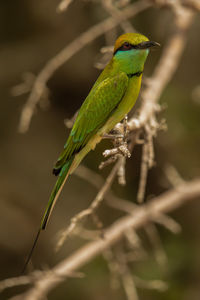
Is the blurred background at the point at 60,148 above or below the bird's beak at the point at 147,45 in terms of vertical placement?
above

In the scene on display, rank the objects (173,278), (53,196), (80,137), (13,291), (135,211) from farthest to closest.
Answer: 1. (13,291)
2. (173,278)
3. (135,211)
4. (80,137)
5. (53,196)

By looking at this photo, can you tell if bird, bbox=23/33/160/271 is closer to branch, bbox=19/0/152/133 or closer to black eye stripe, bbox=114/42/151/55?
black eye stripe, bbox=114/42/151/55

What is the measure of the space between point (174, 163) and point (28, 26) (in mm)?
1917

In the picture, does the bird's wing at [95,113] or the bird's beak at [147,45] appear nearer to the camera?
the bird's beak at [147,45]

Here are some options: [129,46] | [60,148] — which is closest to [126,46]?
[129,46]

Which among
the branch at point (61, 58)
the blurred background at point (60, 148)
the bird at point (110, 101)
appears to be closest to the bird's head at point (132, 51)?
the bird at point (110, 101)

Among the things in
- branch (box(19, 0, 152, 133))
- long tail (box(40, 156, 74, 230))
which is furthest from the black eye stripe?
long tail (box(40, 156, 74, 230))

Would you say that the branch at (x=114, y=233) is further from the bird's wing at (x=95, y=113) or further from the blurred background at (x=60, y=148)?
the blurred background at (x=60, y=148)

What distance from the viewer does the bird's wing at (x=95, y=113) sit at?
7.57 ft

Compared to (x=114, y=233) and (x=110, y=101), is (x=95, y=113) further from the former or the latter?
(x=114, y=233)

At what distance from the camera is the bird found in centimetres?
228

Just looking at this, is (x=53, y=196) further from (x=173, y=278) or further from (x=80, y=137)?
(x=173, y=278)

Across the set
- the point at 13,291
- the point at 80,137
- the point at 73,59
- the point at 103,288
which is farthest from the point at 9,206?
the point at 80,137

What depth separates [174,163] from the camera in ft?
14.4
